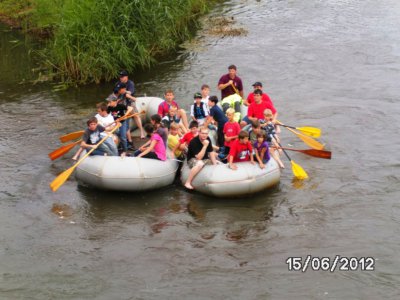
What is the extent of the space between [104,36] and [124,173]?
682 centimetres

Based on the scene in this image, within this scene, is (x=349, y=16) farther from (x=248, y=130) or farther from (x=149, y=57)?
(x=248, y=130)

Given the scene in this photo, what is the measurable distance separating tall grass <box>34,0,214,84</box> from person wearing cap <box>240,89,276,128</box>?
5.50 metres

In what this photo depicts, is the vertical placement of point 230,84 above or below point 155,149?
above

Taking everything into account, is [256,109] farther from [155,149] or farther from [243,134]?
[155,149]

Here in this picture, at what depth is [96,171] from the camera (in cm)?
994

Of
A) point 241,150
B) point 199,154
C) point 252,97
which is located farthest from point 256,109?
point 199,154

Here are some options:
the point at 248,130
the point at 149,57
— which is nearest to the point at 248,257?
the point at 248,130

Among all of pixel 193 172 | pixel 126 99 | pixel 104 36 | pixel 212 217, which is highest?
pixel 104 36

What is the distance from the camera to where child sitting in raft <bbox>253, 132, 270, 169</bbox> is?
10008 mm

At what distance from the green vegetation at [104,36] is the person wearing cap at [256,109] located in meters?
5.47

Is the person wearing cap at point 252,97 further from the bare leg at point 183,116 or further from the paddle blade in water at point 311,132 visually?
the bare leg at point 183,116

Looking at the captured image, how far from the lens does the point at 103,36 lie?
51.4 ft

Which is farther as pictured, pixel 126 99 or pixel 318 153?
pixel 126 99

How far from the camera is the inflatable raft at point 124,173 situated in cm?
988
